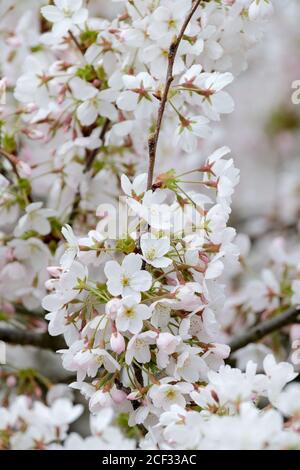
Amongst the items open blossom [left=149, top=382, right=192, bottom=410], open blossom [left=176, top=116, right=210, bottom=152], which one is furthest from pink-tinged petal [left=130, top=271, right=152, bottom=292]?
open blossom [left=176, top=116, right=210, bottom=152]

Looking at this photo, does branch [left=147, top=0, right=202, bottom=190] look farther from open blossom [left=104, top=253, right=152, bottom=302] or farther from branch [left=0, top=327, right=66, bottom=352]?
branch [left=0, top=327, right=66, bottom=352]

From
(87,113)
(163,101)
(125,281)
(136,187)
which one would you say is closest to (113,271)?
(125,281)

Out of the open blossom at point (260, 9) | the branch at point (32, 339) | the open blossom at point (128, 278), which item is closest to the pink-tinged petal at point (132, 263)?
the open blossom at point (128, 278)

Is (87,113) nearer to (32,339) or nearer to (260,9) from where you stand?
(260,9)

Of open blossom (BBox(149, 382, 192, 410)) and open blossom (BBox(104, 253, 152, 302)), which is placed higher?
open blossom (BBox(104, 253, 152, 302))

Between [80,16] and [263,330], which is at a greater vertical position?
[80,16]

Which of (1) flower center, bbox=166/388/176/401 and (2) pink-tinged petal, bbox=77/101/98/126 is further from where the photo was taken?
(2) pink-tinged petal, bbox=77/101/98/126
